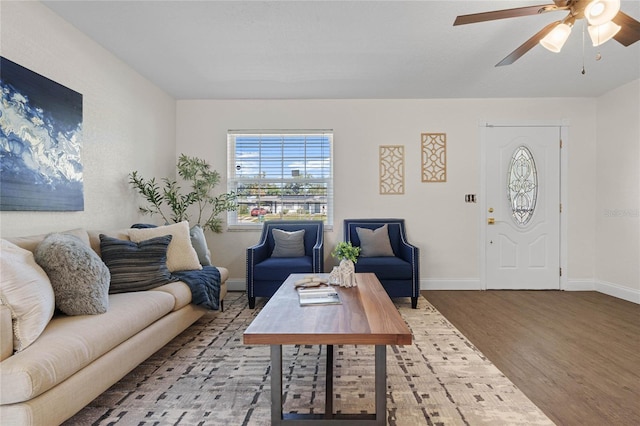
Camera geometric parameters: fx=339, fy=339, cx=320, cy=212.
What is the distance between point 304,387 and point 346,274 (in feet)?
2.64

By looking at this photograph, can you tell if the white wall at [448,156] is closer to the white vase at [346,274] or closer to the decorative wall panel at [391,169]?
the decorative wall panel at [391,169]

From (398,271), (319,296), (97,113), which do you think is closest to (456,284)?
(398,271)

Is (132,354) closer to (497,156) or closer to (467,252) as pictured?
(467,252)

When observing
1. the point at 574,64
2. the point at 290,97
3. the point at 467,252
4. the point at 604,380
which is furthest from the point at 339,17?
the point at 467,252

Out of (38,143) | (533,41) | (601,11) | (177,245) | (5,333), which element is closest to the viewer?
(5,333)

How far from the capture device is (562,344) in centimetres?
264

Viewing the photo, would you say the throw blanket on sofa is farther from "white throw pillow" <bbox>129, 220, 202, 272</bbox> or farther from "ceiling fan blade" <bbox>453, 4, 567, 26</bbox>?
"ceiling fan blade" <bbox>453, 4, 567, 26</bbox>

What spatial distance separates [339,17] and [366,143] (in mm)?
2089

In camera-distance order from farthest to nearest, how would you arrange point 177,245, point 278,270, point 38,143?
point 278,270 → point 177,245 → point 38,143

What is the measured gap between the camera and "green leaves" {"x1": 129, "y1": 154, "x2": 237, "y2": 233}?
3924 mm

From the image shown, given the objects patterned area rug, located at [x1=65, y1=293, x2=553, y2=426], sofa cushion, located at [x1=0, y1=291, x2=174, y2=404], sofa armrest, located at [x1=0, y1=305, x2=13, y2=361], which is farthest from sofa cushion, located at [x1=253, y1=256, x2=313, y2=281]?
sofa armrest, located at [x1=0, y1=305, x2=13, y2=361]

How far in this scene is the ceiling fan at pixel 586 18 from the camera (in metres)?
1.78

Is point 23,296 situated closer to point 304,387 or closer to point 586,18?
point 304,387

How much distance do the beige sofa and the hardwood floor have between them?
2266mm
